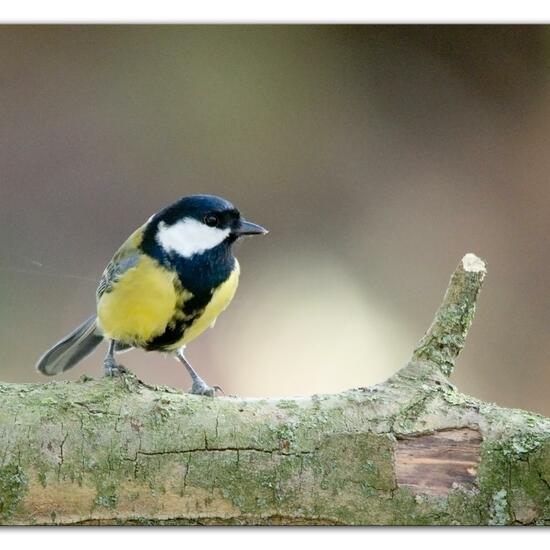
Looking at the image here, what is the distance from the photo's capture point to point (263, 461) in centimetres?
152

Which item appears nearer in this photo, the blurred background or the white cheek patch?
the white cheek patch

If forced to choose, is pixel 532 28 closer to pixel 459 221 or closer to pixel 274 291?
pixel 459 221

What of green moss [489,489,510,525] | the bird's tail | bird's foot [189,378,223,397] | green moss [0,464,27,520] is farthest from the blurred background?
green moss [0,464,27,520]

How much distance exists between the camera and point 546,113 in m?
2.16

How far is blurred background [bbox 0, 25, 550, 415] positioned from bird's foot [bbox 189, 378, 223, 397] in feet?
1.03

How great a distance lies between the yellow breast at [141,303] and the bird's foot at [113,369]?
2.3 inches

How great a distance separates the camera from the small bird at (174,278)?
1759 millimetres

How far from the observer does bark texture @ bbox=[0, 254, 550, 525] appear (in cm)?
150

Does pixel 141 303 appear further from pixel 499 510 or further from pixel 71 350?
pixel 499 510

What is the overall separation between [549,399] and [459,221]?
0.54m

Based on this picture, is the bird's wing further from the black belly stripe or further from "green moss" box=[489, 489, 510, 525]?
"green moss" box=[489, 489, 510, 525]

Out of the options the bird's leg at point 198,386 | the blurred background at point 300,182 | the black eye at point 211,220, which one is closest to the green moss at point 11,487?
the bird's leg at point 198,386

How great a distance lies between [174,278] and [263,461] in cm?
45
